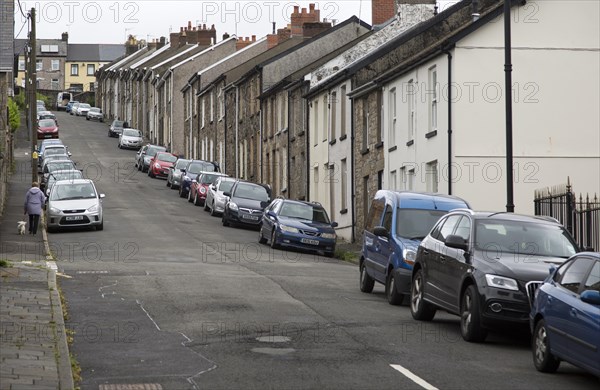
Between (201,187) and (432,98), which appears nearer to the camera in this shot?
(432,98)

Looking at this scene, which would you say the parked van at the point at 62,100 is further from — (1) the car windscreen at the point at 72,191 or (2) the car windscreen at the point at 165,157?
(1) the car windscreen at the point at 72,191

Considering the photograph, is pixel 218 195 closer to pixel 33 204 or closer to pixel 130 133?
pixel 33 204

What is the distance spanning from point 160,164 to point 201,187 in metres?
15.5

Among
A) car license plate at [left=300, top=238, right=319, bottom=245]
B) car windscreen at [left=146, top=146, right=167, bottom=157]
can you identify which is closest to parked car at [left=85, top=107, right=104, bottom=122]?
car windscreen at [left=146, top=146, right=167, bottom=157]

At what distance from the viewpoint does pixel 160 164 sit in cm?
6794

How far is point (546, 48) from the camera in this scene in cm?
3400

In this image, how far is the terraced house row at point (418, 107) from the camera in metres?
33.3

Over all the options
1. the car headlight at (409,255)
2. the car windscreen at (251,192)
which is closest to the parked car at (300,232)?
the car windscreen at (251,192)

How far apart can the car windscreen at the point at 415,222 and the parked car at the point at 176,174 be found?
39835mm

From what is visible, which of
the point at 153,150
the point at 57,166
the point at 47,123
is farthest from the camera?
the point at 47,123

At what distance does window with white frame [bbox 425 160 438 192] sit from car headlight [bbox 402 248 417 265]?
46.0 feet

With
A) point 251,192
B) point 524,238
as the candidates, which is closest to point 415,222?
point 524,238

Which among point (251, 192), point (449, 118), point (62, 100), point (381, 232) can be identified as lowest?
point (381, 232)

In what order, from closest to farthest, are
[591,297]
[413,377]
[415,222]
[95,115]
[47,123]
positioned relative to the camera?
1. [591,297]
2. [413,377]
3. [415,222]
4. [47,123]
5. [95,115]
